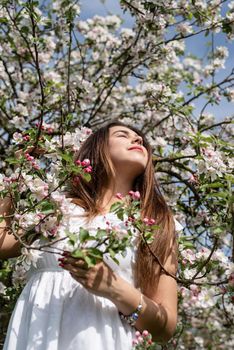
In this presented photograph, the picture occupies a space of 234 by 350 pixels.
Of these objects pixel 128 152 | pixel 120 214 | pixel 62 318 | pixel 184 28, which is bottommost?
pixel 62 318

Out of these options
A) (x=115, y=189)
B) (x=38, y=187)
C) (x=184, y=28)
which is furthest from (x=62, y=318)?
(x=184, y=28)

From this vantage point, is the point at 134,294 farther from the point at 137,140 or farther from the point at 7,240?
the point at 137,140

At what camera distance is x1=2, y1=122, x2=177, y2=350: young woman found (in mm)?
1584

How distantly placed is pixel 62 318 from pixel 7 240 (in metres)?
0.33

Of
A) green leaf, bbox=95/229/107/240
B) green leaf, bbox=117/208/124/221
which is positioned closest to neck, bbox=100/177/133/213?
green leaf, bbox=117/208/124/221

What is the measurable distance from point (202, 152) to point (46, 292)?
32.0 inches

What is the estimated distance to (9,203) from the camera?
184 cm

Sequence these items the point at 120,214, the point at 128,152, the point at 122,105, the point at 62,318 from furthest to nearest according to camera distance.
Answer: the point at 122,105, the point at 128,152, the point at 62,318, the point at 120,214

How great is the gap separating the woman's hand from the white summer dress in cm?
10

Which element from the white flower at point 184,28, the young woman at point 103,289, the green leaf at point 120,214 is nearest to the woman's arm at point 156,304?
the young woman at point 103,289

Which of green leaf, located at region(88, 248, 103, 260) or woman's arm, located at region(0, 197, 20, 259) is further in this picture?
woman's arm, located at region(0, 197, 20, 259)

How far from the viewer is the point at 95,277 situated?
1.55 metres

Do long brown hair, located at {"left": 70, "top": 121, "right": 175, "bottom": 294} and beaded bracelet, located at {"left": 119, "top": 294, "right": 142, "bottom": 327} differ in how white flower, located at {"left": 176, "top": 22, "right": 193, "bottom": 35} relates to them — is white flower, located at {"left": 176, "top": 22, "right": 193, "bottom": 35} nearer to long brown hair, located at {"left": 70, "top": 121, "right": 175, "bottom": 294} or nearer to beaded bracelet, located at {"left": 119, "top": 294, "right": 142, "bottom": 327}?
long brown hair, located at {"left": 70, "top": 121, "right": 175, "bottom": 294}

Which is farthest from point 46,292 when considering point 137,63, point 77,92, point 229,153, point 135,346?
point 137,63
